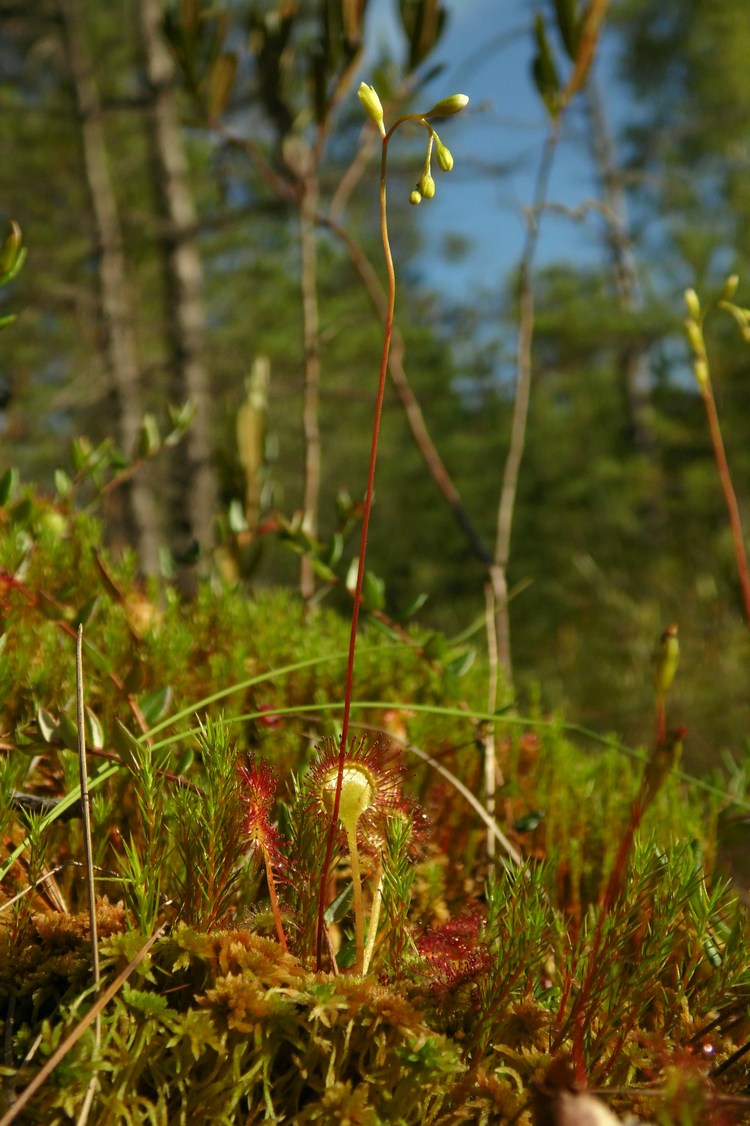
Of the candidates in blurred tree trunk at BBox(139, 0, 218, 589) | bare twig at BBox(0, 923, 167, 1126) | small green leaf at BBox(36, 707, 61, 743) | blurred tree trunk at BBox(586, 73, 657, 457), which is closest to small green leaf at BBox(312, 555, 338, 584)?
small green leaf at BBox(36, 707, 61, 743)

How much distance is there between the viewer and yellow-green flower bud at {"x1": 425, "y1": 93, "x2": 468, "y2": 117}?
58 cm

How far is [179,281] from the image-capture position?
7477mm

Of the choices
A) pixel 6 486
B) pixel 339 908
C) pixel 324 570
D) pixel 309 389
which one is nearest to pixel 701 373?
pixel 324 570

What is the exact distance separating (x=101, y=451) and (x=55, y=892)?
2.95 feet

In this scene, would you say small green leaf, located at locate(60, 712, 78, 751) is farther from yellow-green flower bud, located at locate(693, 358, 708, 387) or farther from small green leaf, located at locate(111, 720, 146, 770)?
yellow-green flower bud, located at locate(693, 358, 708, 387)

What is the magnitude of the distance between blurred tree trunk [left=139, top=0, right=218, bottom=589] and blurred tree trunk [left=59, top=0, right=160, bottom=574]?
671mm

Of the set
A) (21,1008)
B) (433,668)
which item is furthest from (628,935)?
(433,668)

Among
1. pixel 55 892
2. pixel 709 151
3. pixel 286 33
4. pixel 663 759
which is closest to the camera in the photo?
pixel 663 759

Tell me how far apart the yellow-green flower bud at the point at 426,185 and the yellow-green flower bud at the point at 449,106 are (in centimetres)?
4

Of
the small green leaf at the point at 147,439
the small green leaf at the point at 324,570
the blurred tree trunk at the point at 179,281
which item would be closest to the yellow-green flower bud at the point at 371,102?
the small green leaf at the point at 324,570

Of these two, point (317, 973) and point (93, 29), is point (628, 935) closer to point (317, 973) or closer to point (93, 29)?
point (317, 973)

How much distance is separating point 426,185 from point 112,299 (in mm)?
9483

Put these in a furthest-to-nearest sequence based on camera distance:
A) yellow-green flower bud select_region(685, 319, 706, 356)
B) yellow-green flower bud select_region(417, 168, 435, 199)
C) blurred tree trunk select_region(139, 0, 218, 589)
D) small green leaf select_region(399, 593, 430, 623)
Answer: blurred tree trunk select_region(139, 0, 218, 589), small green leaf select_region(399, 593, 430, 623), yellow-green flower bud select_region(685, 319, 706, 356), yellow-green flower bud select_region(417, 168, 435, 199)

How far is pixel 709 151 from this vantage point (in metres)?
14.4
